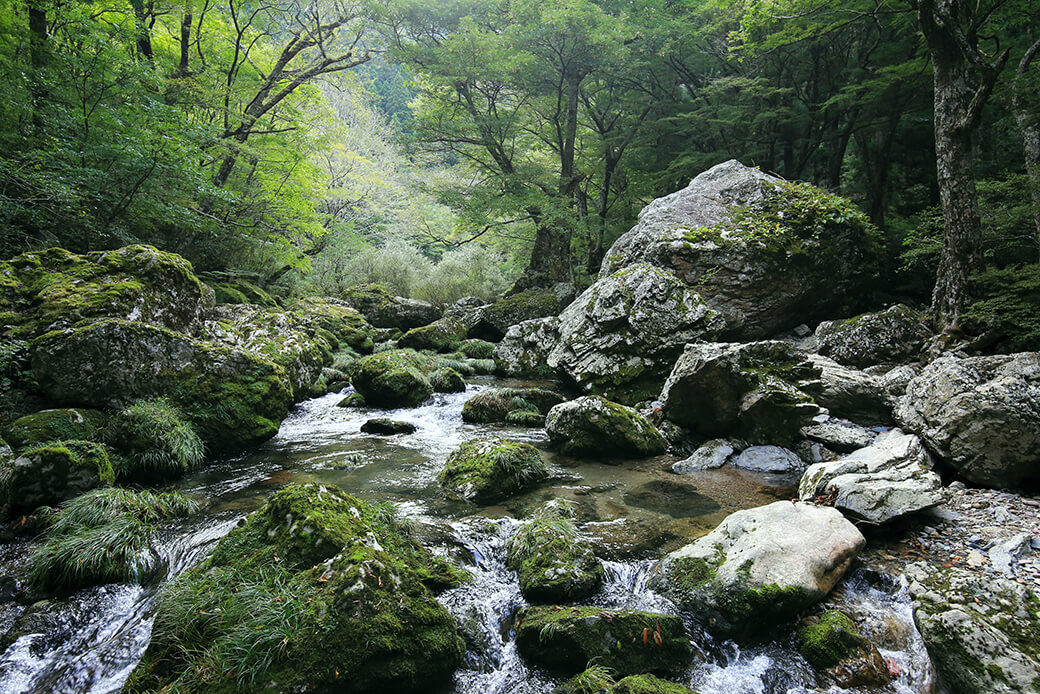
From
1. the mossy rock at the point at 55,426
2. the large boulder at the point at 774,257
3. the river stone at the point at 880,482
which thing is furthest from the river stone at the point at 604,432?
the mossy rock at the point at 55,426

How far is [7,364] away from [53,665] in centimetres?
420

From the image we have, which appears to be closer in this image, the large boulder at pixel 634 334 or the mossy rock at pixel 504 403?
the large boulder at pixel 634 334

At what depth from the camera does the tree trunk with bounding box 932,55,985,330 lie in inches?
293

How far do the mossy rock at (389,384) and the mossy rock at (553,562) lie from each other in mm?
6468

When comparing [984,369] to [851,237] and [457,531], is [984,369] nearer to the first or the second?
[457,531]

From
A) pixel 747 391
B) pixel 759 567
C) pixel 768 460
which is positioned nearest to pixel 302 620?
pixel 759 567

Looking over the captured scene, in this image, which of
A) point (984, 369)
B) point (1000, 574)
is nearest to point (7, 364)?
point (1000, 574)

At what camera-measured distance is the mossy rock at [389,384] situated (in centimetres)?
1019

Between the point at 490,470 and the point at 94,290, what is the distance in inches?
241

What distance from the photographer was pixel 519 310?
1755 cm

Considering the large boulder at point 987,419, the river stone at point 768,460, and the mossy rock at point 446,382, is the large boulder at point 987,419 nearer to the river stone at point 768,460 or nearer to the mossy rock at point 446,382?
the river stone at point 768,460

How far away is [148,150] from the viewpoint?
8867mm

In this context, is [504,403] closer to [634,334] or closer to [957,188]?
[634,334]

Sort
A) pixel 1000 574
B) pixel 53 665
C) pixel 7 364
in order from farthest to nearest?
pixel 7 364 → pixel 1000 574 → pixel 53 665
